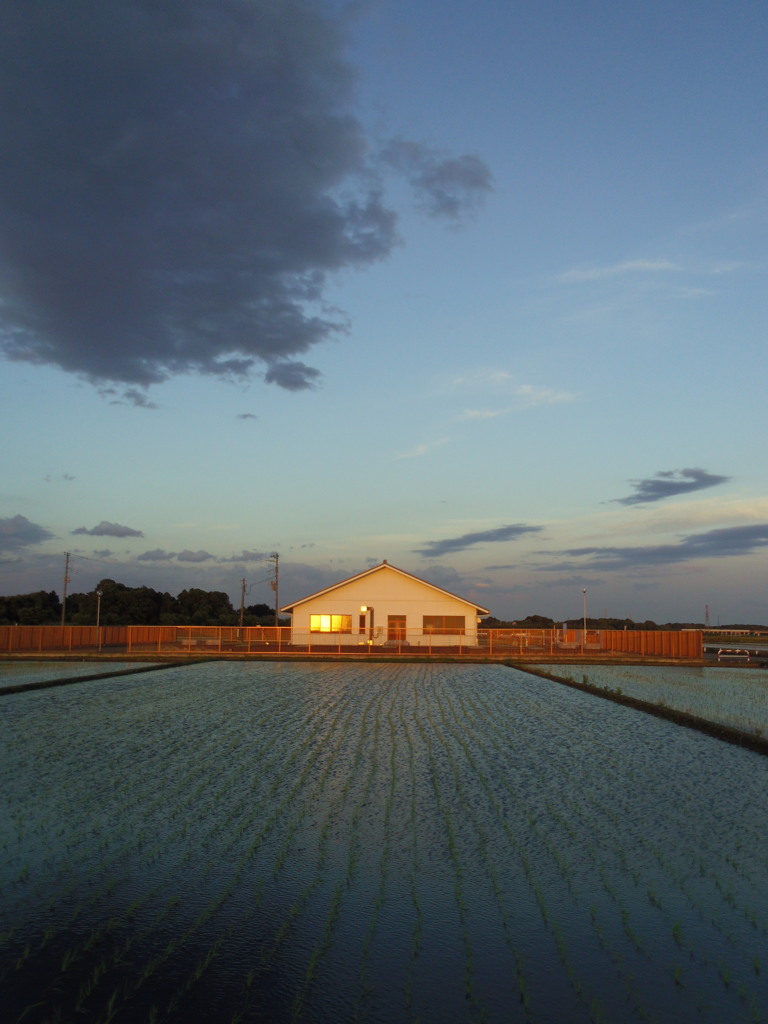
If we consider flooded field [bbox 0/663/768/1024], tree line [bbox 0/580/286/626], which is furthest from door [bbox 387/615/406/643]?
tree line [bbox 0/580/286/626]

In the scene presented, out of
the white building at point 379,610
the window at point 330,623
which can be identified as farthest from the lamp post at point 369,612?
the window at point 330,623

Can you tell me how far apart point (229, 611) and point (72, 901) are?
123314 millimetres

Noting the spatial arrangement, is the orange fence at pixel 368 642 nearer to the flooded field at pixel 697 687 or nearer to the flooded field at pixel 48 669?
the flooded field at pixel 48 669

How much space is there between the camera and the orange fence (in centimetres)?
4772

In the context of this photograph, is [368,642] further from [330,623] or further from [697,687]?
[697,687]

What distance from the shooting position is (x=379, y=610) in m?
52.4

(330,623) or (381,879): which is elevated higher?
(330,623)

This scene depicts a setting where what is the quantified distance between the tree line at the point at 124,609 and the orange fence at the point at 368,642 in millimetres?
37525

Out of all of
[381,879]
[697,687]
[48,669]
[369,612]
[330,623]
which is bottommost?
[381,879]

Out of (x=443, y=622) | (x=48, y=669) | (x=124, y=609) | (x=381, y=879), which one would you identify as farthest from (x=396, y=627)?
(x=124, y=609)

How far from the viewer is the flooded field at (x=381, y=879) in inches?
219

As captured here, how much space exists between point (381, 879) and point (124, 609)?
104819 mm

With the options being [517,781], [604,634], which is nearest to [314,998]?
[517,781]

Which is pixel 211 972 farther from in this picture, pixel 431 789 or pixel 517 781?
pixel 517 781
